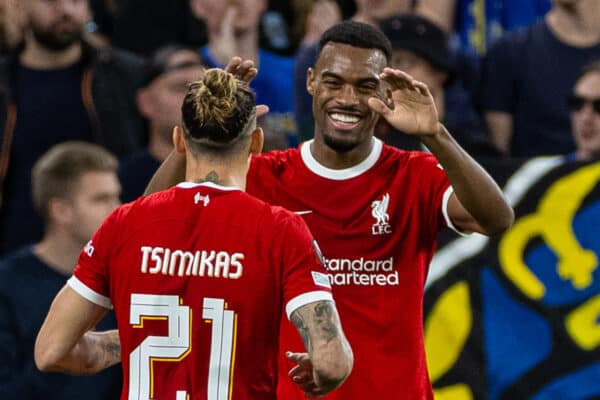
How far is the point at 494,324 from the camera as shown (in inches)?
267

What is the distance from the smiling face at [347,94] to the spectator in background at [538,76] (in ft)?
9.19

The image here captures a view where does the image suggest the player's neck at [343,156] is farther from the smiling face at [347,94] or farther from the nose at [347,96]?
the nose at [347,96]

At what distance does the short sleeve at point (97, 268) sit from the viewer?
416 centimetres

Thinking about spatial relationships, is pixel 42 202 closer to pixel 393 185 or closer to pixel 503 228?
pixel 393 185

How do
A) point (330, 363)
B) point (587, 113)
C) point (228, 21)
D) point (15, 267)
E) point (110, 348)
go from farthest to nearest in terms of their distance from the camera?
1. point (228, 21)
2. point (587, 113)
3. point (15, 267)
4. point (110, 348)
5. point (330, 363)

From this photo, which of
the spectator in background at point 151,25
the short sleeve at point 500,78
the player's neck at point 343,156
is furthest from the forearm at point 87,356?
the spectator in background at point 151,25

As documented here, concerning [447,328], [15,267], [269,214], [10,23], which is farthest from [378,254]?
[10,23]

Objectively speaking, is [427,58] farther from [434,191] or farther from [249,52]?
[434,191]

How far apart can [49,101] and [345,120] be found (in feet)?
11.1

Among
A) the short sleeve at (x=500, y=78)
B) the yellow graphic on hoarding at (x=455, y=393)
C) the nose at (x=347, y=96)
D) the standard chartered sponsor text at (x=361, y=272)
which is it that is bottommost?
the yellow graphic on hoarding at (x=455, y=393)

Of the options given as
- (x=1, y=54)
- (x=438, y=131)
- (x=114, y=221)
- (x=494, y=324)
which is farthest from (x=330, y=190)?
(x=1, y=54)

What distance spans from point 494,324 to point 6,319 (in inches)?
97.1

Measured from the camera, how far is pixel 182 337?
160 inches

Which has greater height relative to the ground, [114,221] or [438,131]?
[438,131]
